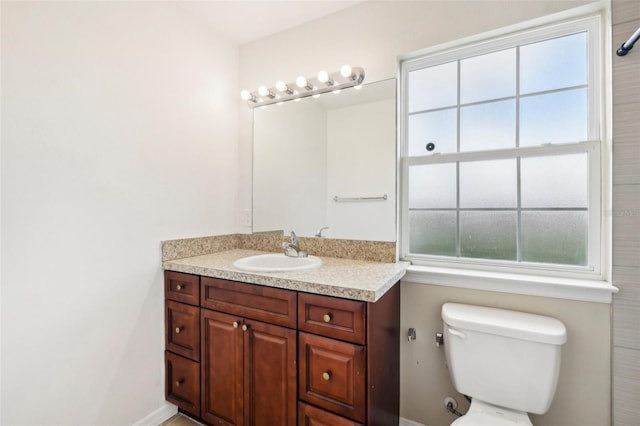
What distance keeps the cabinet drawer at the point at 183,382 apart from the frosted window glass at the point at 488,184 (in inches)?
69.0

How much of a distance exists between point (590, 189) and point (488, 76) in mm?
735

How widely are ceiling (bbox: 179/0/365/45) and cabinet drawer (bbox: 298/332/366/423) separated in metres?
1.85

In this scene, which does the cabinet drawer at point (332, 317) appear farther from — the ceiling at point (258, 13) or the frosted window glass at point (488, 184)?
the ceiling at point (258, 13)

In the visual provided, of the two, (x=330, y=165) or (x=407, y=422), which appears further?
(x=330, y=165)

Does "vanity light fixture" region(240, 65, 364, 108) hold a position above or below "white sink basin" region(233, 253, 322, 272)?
above

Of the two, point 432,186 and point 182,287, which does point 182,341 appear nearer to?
point 182,287

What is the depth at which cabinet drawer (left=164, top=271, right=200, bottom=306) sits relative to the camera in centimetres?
156

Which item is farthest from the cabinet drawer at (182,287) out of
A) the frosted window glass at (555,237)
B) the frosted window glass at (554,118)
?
the frosted window glass at (554,118)

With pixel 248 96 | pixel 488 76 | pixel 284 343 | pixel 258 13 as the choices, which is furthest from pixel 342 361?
pixel 258 13

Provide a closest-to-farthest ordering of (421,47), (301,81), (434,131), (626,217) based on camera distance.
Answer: (626,217) < (421,47) < (434,131) < (301,81)

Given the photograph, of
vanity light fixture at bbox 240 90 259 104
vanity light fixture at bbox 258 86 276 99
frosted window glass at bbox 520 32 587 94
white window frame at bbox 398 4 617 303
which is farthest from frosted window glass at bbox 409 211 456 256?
vanity light fixture at bbox 240 90 259 104

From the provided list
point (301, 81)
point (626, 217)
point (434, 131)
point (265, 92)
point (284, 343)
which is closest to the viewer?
point (626, 217)

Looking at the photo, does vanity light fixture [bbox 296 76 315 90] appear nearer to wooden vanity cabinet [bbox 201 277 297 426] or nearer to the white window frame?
the white window frame

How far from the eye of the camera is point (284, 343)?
1275 mm
